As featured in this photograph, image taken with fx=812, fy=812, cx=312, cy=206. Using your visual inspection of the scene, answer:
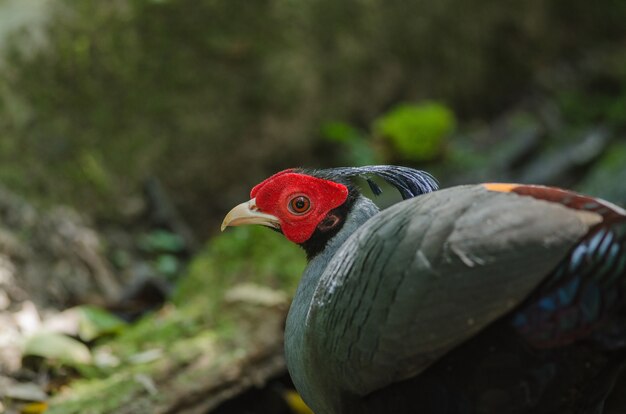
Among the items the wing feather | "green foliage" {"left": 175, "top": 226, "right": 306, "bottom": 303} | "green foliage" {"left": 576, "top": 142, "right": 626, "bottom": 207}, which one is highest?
"green foliage" {"left": 175, "top": 226, "right": 306, "bottom": 303}

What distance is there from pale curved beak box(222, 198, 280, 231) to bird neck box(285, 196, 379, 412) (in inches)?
9.5

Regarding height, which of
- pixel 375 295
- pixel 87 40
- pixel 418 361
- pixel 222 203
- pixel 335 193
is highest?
pixel 87 40

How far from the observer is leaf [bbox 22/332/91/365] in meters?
4.65

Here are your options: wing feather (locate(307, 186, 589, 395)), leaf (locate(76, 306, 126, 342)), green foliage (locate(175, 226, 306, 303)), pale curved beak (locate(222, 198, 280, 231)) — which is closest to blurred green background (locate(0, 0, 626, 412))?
green foliage (locate(175, 226, 306, 303))

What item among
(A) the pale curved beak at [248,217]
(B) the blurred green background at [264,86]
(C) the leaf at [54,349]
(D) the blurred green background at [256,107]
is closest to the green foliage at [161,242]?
(D) the blurred green background at [256,107]

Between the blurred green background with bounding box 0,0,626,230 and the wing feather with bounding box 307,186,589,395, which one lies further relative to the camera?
the blurred green background with bounding box 0,0,626,230

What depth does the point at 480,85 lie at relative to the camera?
9484 millimetres

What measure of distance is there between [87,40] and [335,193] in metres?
4.29

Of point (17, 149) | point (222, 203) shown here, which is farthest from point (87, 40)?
point (222, 203)

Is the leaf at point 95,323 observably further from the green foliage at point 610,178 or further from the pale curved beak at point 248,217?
the green foliage at point 610,178

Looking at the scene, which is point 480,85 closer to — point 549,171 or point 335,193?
point 549,171

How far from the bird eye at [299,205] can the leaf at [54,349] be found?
2116 mm

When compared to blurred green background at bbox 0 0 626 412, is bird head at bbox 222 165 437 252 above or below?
below

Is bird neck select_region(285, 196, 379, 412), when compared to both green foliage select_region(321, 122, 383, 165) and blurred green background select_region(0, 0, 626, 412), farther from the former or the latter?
green foliage select_region(321, 122, 383, 165)
